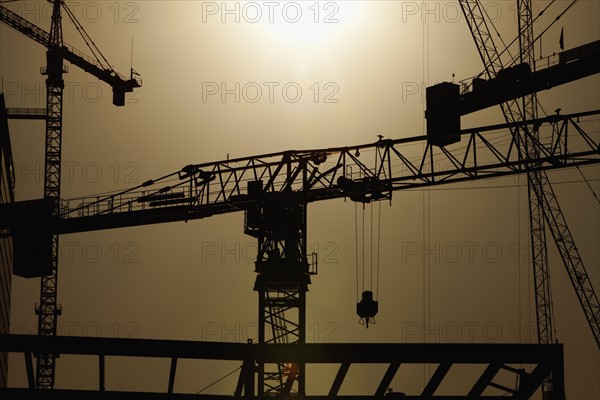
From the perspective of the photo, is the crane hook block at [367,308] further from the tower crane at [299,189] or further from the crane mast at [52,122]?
the crane mast at [52,122]

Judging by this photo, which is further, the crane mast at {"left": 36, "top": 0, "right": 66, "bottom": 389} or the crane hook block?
the crane mast at {"left": 36, "top": 0, "right": 66, "bottom": 389}

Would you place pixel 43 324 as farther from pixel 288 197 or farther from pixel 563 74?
pixel 563 74

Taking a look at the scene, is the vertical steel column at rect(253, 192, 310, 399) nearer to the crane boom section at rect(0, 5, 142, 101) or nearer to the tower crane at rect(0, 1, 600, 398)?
the tower crane at rect(0, 1, 600, 398)

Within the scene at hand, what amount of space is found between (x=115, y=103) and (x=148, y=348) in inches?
2747

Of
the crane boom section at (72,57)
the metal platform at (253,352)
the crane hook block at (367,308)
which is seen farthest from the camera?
the crane boom section at (72,57)

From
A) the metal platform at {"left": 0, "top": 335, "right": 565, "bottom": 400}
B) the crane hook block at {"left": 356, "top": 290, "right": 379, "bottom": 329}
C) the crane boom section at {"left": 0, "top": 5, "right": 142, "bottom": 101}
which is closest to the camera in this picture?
the metal platform at {"left": 0, "top": 335, "right": 565, "bottom": 400}

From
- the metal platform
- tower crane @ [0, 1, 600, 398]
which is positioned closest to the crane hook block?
tower crane @ [0, 1, 600, 398]

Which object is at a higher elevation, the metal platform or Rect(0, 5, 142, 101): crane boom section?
Rect(0, 5, 142, 101): crane boom section

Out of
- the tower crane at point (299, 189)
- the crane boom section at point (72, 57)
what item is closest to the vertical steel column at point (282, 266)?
the tower crane at point (299, 189)

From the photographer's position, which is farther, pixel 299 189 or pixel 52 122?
pixel 52 122

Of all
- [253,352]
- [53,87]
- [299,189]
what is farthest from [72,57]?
[253,352]

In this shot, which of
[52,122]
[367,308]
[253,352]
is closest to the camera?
[253,352]

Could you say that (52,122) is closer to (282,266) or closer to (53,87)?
(53,87)

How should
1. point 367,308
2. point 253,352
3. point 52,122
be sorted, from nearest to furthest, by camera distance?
point 253,352, point 367,308, point 52,122
